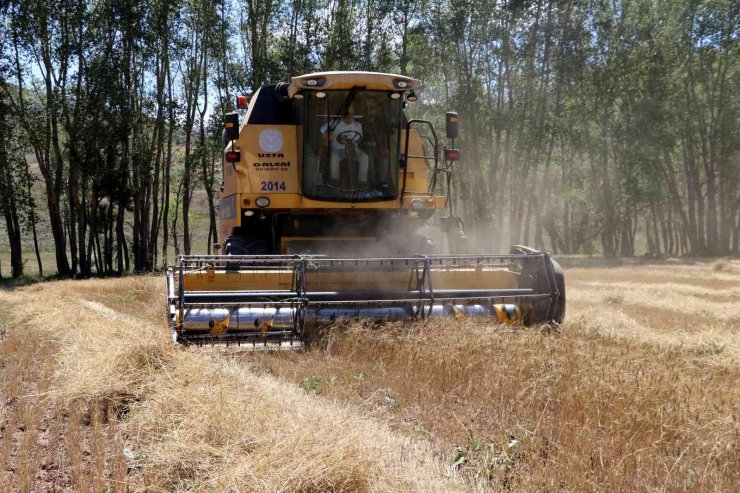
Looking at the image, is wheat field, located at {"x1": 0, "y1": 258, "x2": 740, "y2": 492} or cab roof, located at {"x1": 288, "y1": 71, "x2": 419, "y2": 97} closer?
wheat field, located at {"x1": 0, "y1": 258, "x2": 740, "y2": 492}

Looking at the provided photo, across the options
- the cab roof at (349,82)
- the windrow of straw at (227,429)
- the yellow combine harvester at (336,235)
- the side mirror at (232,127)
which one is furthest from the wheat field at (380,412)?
the cab roof at (349,82)

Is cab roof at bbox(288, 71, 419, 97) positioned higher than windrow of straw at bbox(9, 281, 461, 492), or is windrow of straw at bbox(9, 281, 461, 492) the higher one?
cab roof at bbox(288, 71, 419, 97)

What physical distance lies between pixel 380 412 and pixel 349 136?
4.93 m

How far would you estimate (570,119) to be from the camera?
1242 inches

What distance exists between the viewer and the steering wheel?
324 inches

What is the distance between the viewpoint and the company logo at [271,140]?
820 cm

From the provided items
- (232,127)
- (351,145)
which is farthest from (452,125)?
(232,127)

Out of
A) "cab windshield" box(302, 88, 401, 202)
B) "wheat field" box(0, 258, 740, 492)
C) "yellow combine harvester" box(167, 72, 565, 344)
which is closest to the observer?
"wheat field" box(0, 258, 740, 492)

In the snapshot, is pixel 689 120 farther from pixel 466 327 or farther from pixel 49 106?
pixel 466 327

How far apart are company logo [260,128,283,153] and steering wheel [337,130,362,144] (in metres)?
0.76

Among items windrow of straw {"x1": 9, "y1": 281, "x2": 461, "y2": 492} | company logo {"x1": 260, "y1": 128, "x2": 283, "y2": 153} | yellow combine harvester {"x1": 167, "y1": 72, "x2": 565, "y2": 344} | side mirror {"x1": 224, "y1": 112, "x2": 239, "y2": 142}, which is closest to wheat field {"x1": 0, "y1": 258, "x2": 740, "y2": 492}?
windrow of straw {"x1": 9, "y1": 281, "x2": 461, "y2": 492}

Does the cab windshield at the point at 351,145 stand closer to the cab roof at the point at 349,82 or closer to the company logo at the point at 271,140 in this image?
the cab roof at the point at 349,82

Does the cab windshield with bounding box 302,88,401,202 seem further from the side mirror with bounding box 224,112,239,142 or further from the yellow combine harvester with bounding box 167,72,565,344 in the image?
the side mirror with bounding box 224,112,239,142

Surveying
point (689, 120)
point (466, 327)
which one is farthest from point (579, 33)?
point (466, 327)
